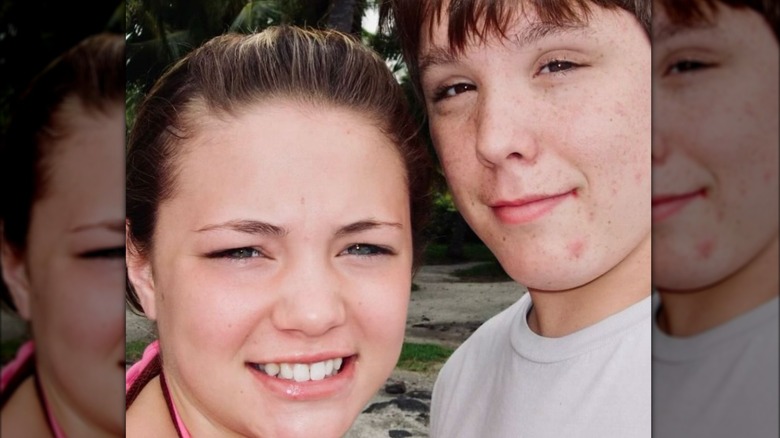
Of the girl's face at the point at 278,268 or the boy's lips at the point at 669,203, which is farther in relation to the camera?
the boy's lips at the point at 669,203

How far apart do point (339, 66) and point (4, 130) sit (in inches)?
20.3

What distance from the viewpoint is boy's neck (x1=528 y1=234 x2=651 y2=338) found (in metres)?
1.11

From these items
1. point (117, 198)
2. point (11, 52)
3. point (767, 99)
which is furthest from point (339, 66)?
point (767, 99)

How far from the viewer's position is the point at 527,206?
109 centimetres

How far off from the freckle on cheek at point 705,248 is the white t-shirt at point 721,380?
10 centimetres

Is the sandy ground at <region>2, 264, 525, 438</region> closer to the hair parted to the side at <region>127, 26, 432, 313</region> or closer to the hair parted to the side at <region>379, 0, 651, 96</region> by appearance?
the hair parted to the side at <region>127, 26, 432, 313</region>

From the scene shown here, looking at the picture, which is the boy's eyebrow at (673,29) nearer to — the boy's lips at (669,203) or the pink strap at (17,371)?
the boy's lips at (669,203)

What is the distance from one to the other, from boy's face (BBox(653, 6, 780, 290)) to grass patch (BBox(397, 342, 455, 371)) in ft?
1.22

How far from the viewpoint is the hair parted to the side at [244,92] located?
0.99 m

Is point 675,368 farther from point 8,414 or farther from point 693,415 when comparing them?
point 8,414

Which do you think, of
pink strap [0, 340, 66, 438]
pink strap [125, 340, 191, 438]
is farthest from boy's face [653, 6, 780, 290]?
pink strap [0, 340, 66, 438]

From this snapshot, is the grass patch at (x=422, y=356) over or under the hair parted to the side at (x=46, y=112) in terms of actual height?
under

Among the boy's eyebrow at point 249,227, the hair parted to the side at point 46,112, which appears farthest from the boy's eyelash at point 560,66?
the hair parted to the side at point 46,112

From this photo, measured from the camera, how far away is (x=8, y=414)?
3.49 ft
